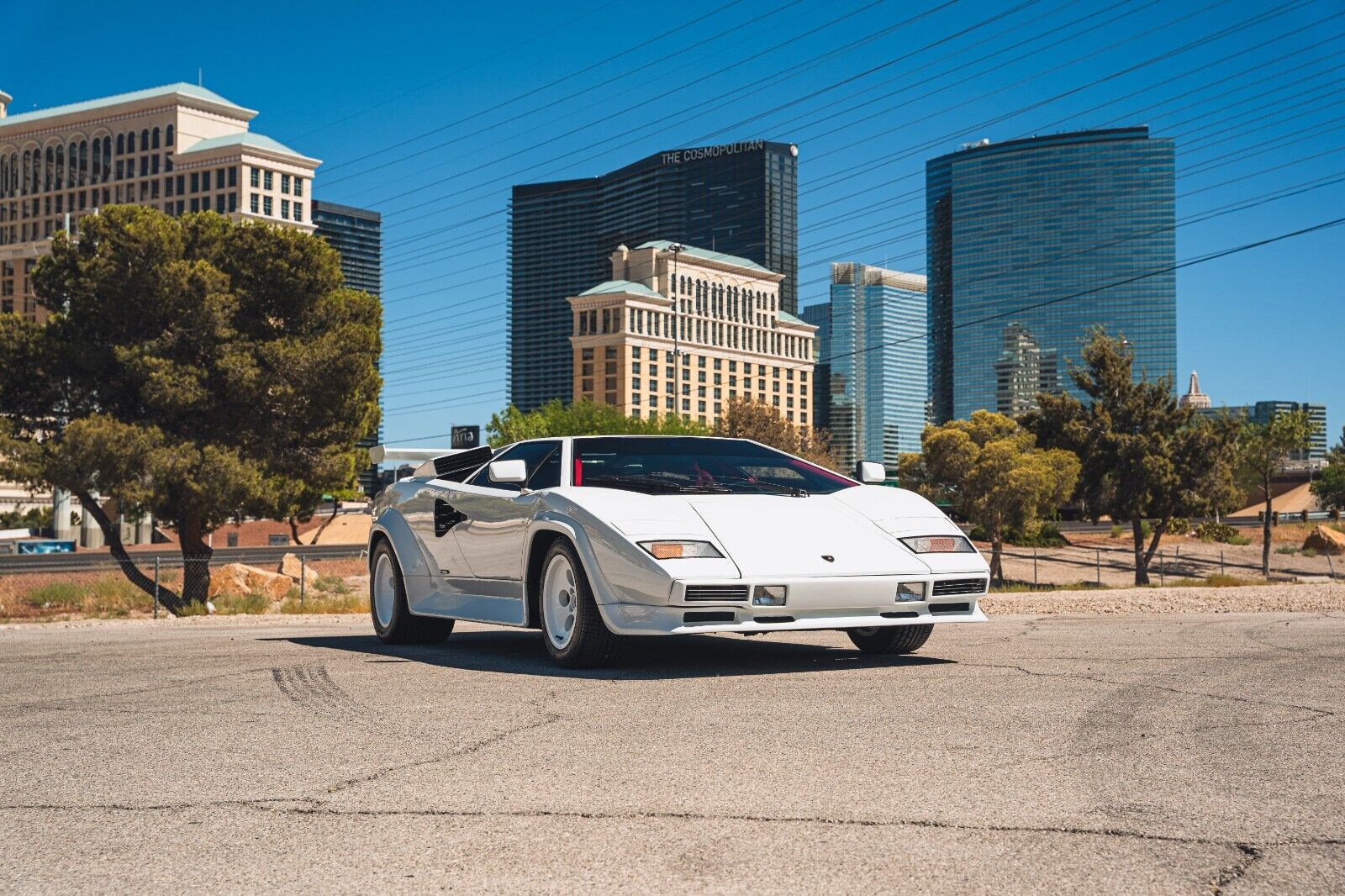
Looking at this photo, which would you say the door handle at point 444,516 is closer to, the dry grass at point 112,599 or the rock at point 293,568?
the dry grass at point 112,599

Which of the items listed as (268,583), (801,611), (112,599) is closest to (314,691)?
(801,611)

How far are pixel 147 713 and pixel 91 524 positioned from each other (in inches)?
3409

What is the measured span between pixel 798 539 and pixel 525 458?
250 centimetres

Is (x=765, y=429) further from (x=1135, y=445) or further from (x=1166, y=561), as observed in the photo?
(x=1135, y=445)

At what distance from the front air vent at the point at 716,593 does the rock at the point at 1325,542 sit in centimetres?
6265

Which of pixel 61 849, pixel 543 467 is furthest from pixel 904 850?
pixel 543 467

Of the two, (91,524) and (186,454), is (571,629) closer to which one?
(186,454)

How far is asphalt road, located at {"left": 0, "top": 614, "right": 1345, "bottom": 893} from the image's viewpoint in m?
3.55

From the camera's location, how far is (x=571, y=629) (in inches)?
311

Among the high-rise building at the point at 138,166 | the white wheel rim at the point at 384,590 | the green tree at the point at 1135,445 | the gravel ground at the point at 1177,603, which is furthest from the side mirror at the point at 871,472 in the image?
the high-rise building at the point at 138,166

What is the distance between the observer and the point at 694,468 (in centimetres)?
873

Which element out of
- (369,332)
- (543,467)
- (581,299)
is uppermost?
(581,299)

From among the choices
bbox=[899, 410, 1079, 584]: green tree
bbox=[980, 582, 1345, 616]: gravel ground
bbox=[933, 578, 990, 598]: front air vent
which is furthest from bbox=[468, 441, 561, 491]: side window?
bbox=[899, 410, 1079, 584]: green tree

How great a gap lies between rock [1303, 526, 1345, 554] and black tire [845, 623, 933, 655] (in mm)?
60958
